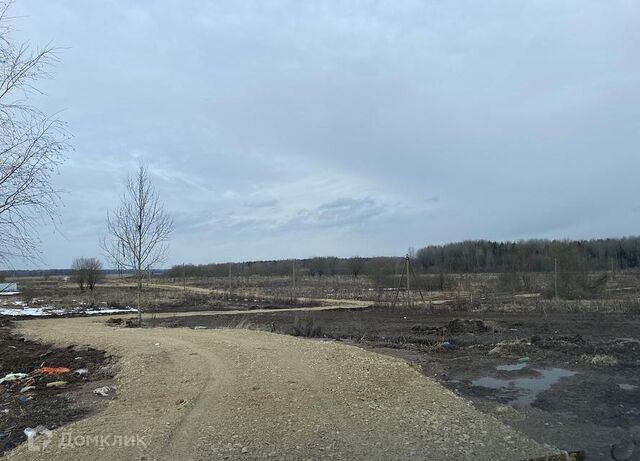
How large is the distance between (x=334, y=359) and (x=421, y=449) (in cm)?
605

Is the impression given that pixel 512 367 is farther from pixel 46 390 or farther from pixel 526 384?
pixel 46 390

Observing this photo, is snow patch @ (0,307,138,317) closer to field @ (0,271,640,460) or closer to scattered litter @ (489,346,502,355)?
field @ (0,271,640,460)

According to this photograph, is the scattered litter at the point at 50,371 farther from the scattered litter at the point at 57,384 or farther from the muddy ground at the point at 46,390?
the scattered litter at the point at 57,384

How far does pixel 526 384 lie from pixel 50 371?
1024 cm

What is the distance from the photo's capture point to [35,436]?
681 centimetres

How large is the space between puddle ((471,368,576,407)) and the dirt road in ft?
4.25

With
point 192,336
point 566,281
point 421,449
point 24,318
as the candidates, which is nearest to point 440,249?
point 566,281

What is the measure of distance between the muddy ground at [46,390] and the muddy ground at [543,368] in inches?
252

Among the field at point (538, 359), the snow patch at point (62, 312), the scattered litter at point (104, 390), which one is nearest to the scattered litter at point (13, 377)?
the scattered litter at point (104, 390)

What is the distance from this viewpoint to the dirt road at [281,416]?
6.34 metres

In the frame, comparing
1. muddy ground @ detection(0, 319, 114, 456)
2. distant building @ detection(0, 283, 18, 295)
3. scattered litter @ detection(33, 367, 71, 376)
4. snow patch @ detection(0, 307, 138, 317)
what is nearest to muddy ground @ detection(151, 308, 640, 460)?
muddy ground @ detection(0, 319, 114, 456)

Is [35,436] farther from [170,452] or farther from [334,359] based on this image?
[334,359]

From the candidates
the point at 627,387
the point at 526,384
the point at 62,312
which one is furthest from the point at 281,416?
the point at 62,312

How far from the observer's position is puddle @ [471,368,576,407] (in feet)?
31.9
